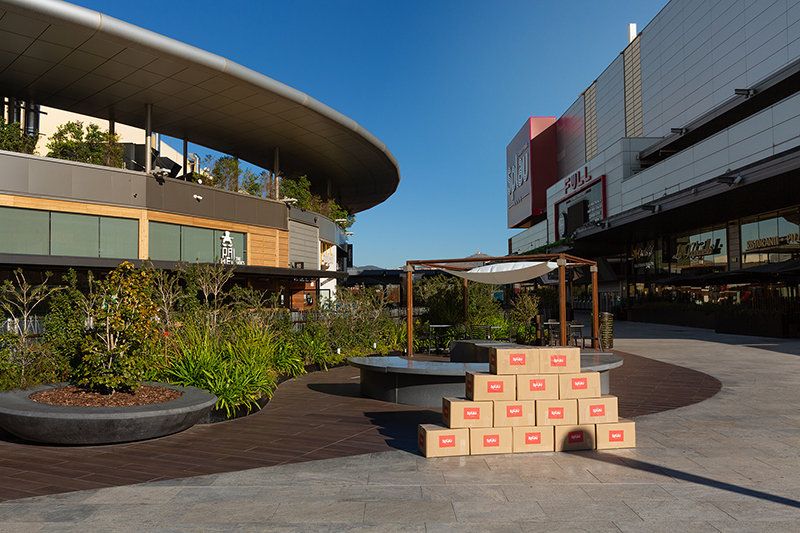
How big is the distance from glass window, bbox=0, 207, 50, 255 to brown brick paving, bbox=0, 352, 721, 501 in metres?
14.8

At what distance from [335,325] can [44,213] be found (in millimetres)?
13118

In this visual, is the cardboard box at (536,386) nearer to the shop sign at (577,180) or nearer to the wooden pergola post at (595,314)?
the wooden pergola post at (595,314)

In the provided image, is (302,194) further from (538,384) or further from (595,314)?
(538,384)

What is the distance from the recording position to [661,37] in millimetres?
34969

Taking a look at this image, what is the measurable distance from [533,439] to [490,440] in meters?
0.47

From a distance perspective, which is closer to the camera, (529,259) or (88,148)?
(529,259)

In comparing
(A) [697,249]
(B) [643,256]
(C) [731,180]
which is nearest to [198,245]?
(C) [731,180]

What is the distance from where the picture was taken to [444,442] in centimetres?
548

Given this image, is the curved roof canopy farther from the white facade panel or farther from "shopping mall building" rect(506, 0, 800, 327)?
the white facade panel

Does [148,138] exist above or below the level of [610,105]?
below

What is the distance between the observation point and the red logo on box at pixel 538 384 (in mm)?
5812

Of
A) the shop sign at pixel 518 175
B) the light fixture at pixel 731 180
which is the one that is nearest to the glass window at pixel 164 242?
the light fixture at pixel 731 180

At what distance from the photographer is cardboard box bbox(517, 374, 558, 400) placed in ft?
19.1

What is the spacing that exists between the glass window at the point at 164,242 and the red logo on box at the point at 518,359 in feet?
63.6
